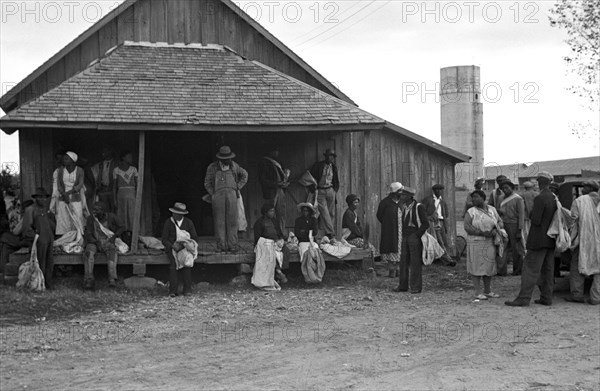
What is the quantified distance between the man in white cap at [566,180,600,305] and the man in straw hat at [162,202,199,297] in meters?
6.18

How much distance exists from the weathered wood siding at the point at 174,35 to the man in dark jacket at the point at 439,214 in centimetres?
359

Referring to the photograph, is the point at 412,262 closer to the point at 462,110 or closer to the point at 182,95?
the point at 182,95

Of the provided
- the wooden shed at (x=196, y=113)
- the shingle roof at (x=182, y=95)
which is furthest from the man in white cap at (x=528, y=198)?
the shingle roof at (x=182, y=95)

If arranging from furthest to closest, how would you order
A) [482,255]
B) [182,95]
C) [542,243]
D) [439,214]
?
[439,214] < [182,95] < [482,255] < [542,243]

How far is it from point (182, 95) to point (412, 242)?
202 inches

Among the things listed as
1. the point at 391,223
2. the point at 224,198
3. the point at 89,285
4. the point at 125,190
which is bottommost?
the point at 89,285

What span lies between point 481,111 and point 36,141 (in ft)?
50.1

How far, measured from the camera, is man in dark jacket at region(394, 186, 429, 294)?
12539 mm

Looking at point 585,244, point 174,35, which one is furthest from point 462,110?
point 585,244

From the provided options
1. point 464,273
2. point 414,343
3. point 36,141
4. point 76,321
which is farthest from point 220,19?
point 414,343

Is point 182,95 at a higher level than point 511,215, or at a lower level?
higher

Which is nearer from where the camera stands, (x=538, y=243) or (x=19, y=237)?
(x=538, y=243)

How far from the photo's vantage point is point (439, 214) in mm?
16406

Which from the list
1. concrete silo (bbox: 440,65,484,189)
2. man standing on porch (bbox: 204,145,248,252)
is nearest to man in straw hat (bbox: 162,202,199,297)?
man standing on porch (bbox: 204,145,248,252)
